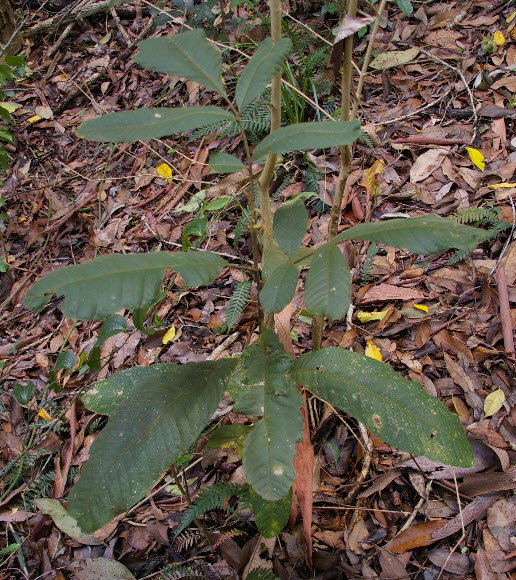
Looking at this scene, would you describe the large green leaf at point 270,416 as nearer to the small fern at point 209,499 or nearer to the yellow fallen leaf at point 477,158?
the small fern at point 209,499

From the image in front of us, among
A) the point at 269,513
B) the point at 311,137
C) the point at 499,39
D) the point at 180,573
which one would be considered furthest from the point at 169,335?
the point at 499,39

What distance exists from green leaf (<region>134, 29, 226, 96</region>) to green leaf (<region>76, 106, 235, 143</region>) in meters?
0.09

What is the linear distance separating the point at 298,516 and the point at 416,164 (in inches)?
74.5

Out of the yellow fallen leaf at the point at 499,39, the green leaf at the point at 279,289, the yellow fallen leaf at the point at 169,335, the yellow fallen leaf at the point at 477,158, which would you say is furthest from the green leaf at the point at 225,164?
the yellow fallen leaf at the point at 499,39

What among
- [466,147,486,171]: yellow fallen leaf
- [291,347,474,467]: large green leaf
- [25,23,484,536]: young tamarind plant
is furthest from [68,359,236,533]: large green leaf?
[466,147,486,171]: yellow fallen leaf

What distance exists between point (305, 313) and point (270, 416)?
932 millimetres

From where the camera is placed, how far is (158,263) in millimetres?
841

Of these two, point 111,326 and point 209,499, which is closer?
point 209,499

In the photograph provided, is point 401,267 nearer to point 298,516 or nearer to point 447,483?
point 447,483

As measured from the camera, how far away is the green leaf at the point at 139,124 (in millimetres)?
887

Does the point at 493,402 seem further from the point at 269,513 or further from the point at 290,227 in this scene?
the point at 290,227

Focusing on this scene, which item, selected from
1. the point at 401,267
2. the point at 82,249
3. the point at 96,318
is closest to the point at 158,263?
the point at 96,318

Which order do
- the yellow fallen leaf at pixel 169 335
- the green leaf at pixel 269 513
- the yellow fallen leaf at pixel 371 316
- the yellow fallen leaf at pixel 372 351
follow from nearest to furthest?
the green leaf at pixel 269 513 < the yellow fallen leaf at pixel 372 351 < the yellow fallen leaf at pixel 371 316 < the yellow fallen leaf at pixel 169 335

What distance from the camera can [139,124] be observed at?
91 cm
